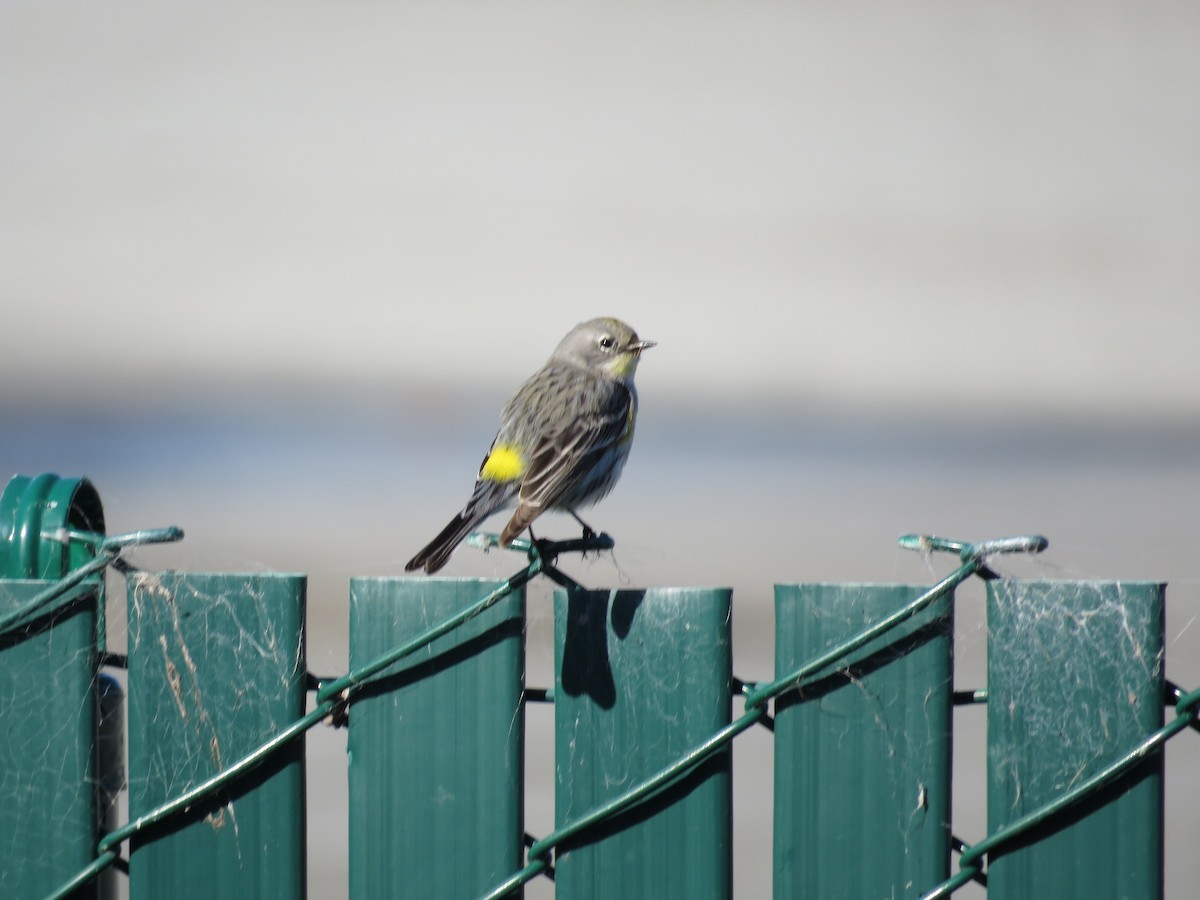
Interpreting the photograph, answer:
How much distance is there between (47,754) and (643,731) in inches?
39.1

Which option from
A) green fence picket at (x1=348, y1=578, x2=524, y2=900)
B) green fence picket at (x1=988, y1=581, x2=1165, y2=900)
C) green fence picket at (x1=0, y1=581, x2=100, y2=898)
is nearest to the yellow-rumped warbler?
green fence picket at (x1=348, y1=578, x2=524, y2=900)

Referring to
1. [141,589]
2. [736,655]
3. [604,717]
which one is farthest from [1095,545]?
[141,589]

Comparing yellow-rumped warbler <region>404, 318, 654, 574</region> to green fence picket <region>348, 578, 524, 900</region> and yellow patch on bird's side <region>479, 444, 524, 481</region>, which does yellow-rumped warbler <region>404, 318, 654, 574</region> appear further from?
green fence picket <region>348, 578, 524, 900</region>

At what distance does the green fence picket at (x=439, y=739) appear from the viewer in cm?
194

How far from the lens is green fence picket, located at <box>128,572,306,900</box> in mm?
1974

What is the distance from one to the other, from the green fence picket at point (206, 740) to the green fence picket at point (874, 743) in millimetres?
818

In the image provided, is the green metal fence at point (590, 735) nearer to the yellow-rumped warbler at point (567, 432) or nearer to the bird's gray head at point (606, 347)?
the yellow-rumped warbler at point (567, 432)

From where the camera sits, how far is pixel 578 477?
3645 millimetres

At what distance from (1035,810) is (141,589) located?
148 centimetres

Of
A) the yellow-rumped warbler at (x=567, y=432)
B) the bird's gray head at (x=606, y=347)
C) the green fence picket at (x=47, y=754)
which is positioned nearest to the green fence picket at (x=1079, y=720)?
the yellow-rumped warbler at (x=567, y=432)

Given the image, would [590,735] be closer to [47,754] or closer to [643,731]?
[643,731]

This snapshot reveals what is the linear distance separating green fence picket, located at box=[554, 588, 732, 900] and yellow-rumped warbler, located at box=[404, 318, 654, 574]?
0.87 meters

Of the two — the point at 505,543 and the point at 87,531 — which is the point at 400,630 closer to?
the point at 505,543

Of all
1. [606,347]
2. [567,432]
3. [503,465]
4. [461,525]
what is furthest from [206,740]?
[606,347]
